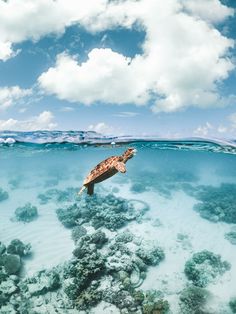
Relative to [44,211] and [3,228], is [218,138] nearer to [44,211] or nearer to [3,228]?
[44,211]

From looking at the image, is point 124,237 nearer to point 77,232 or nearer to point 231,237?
point 77,232

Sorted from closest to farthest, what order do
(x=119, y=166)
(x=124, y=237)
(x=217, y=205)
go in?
(x=119, y=166), (x=124, y=237), (x=217, y=205)

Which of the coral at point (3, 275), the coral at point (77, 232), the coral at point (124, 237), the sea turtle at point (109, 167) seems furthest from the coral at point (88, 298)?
the sea turtle at point (109, 167)

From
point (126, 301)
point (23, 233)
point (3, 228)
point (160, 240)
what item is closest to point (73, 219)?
point (23, 233)

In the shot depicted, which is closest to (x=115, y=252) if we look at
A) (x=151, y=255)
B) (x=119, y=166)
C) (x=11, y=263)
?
(x=151, y=255)

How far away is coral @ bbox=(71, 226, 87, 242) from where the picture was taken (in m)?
17.0

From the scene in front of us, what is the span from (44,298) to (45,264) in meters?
2.89

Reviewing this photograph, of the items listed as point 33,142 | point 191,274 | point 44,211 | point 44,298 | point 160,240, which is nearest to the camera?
point 44,298

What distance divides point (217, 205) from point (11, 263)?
17.7m

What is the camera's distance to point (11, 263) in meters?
13.6

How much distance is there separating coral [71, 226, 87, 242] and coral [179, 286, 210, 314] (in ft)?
24.9

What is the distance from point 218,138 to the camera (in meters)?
20.8

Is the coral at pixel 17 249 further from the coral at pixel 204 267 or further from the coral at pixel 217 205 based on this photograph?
the coral at pixel 217 205

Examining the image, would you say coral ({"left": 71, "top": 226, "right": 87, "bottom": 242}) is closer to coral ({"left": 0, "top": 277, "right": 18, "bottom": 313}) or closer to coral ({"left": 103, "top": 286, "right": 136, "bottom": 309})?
coral ({"left": 0, "top": 277, "right": 18, "bottom": 313})
